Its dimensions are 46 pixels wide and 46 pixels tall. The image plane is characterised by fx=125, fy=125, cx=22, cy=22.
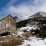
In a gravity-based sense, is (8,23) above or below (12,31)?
above

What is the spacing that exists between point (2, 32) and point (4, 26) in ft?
5.85

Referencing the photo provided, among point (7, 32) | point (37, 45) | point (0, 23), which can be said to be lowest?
point (37, 45)

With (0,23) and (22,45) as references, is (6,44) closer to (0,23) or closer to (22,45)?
(22,45)

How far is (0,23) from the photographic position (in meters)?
32.2

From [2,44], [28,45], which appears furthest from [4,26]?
[28,45]

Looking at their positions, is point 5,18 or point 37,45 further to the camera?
point 5,18

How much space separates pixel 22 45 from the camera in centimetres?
2252

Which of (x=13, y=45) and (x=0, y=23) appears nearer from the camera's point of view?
(x=13, y=45)

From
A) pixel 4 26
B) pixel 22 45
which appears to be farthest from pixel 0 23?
pixel 22 45

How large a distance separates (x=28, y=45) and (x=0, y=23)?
42.6 ft

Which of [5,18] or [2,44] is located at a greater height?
[5,18]

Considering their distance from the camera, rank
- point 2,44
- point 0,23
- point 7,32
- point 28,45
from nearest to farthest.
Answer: point 28,45, point 2,44, point 0,23, point 7,32

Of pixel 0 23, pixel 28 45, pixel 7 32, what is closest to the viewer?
pixel 28 45

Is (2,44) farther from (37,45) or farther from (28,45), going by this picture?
(37,45)
